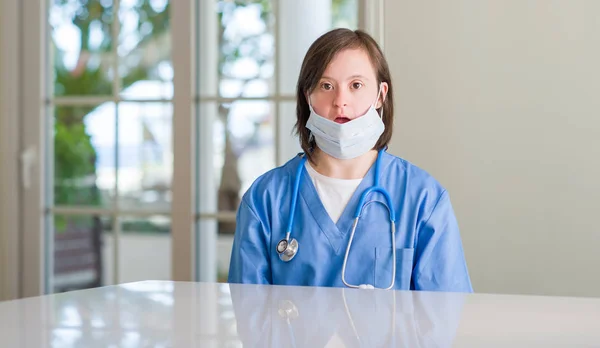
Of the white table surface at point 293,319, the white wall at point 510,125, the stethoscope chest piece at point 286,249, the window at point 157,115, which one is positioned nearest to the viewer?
the white table surface at point 293,319

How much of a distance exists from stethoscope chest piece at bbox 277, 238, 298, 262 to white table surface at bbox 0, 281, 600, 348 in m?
0.36

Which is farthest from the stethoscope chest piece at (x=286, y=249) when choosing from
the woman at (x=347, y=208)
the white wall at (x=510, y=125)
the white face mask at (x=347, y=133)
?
the white wall at (x=510, y=125)

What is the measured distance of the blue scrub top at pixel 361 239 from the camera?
57.0 inches

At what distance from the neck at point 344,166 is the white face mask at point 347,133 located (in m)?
0.02

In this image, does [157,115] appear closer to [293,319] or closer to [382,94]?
[382,94]

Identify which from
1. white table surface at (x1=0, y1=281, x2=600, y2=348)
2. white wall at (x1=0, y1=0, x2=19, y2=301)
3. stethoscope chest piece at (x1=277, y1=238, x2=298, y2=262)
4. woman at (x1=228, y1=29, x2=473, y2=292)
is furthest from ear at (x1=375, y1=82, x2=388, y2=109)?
white wall at (x1=0, y1=0, x2=19, y2=301)

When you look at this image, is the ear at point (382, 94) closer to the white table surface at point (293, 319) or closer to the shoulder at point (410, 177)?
the shoulder at point (410, 177)

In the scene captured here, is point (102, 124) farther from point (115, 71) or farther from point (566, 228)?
point (566, 228)

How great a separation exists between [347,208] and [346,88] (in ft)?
0.85

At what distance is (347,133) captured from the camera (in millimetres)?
1520

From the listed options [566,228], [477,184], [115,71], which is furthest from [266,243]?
[115,71]

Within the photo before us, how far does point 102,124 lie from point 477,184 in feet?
4.90

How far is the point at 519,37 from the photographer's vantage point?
2176mm

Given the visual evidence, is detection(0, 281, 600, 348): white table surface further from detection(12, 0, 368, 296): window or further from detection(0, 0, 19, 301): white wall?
detection(0, 0, 19, 301): white wall
